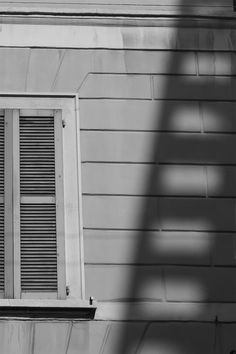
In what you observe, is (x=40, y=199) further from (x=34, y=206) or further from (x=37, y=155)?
(x=37, y=155)

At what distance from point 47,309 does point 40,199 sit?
1.11 metres

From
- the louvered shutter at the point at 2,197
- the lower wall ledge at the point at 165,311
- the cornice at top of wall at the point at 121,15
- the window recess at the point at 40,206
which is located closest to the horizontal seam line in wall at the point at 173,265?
the window recess at the point at 40,206

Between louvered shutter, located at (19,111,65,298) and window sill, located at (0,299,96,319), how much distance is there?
5.9 inches

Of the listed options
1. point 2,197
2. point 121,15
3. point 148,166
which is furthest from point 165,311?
point 121,15

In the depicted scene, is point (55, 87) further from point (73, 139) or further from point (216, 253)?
point (216, 253)

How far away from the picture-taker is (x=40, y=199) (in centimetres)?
1089

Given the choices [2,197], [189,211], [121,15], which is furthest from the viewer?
[121,15]

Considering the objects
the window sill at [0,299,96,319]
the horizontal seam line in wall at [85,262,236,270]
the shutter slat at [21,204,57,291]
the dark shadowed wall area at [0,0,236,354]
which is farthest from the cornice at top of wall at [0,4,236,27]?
the window sill at [0,299,96,319]

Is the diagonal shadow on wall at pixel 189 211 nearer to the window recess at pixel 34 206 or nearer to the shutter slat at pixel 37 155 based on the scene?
the window recess at pixel 34 206

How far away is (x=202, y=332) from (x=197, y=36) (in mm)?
3115

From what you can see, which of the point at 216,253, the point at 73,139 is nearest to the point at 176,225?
the point at 216,253

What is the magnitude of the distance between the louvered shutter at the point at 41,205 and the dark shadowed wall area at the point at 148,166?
26cm

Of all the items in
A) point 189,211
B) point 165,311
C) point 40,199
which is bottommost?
point 165,311

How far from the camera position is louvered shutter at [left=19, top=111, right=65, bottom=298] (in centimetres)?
1062
